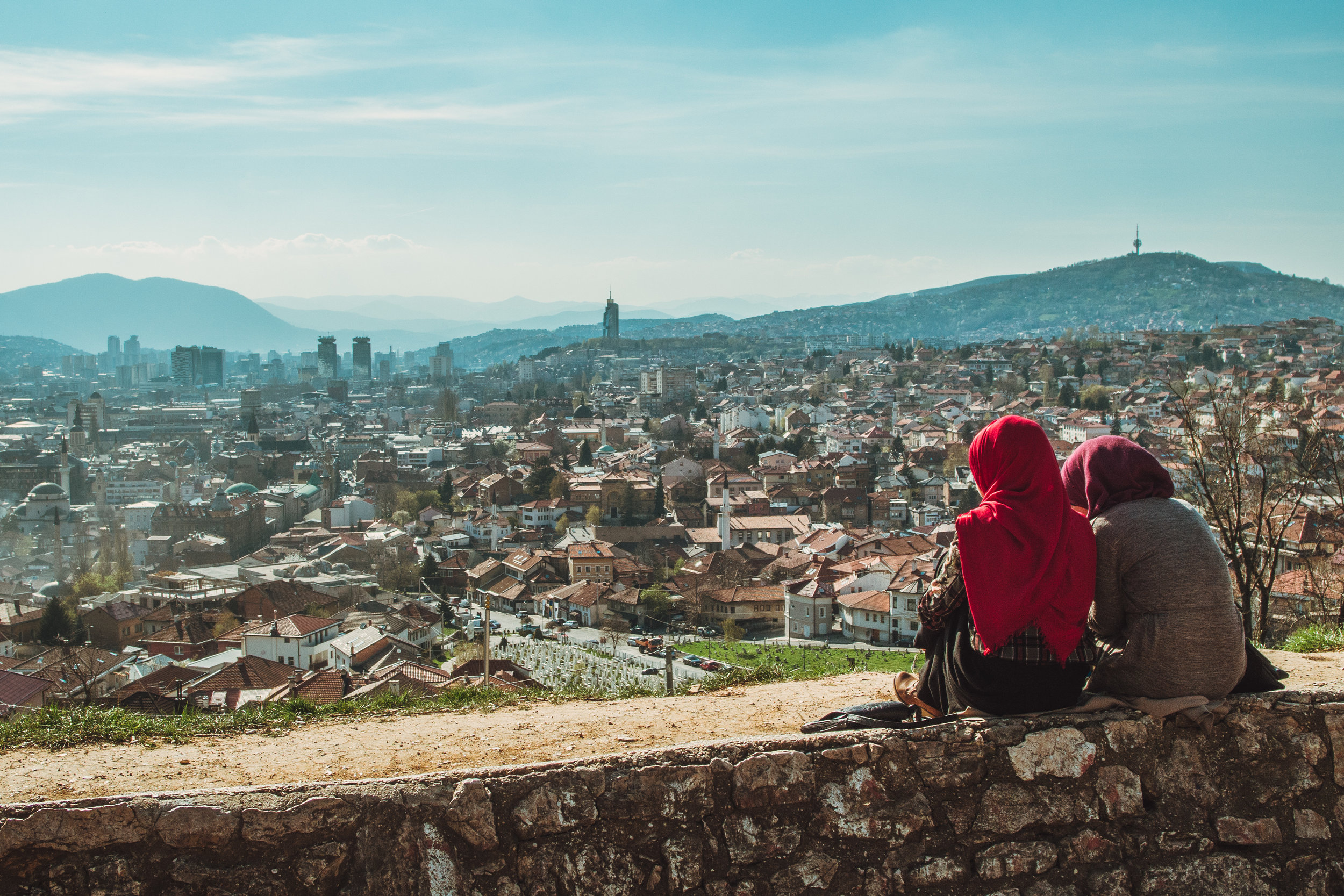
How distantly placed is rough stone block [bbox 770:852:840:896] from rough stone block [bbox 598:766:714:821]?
223 millimetres

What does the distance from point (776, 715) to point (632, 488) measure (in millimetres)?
38384

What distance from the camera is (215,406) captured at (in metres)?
99.4

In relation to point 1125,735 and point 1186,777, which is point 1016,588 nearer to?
point 1125,735

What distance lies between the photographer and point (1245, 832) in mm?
2424

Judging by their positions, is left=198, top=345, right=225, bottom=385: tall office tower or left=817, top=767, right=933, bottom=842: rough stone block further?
left=198, top=345, right=225, bottom=385: tall office tower

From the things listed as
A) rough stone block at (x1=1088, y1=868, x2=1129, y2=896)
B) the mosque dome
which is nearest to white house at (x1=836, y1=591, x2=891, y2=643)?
rough stone block at (x1=1088, y1=868, x2=1129, y2=896)

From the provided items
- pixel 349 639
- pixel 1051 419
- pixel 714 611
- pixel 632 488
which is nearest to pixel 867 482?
pixel 632 488

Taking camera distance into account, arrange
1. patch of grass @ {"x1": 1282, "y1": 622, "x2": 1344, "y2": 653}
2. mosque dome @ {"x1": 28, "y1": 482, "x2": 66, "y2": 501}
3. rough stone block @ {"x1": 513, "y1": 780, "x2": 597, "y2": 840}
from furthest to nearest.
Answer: mosque dome @ {"x1": 28, "y1": 482, "x2": 66, "y2": 501} → patch of grass @ {"x1": 1282, "y1": 622, "x2": 1344, "y2": 653} → rough stone block @ {"x1": 513, "y1": 780, "x2": 597, "y2": 840}

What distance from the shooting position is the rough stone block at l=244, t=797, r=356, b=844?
2195mm

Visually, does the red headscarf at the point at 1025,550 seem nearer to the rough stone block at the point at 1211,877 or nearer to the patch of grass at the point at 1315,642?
the rough stone block at the point at 1211,877

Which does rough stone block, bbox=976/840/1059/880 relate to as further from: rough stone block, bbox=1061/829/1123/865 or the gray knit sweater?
the gray knit sweater

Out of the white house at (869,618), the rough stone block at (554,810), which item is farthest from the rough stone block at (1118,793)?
the white house at (869,618)

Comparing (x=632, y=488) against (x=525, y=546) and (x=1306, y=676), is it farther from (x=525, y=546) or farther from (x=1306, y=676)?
(x=1306, y=676)

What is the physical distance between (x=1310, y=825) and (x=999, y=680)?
33.0 inches
